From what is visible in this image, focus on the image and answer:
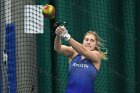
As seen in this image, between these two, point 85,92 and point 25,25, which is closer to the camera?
point 85,92

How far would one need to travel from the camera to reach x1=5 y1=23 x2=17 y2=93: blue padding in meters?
7.23

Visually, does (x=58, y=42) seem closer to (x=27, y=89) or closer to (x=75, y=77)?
(x=75, y=77)

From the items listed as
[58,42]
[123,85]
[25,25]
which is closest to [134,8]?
[123,85]

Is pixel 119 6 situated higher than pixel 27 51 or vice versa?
pixel 119 6

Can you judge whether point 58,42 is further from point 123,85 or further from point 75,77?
point 123,85

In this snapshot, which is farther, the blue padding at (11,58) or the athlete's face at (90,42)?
the blue padding at (11,58)

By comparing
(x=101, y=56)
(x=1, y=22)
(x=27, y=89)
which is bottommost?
(x=27, y=89)

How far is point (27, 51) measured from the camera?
290 inches

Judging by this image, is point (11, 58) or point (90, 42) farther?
point (11, 58)

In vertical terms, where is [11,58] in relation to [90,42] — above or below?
below

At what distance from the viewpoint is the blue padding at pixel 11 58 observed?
723 cm

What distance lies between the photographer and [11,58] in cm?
730

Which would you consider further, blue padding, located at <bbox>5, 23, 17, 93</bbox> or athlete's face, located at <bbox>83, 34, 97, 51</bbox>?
blue padding, located at <bbox>5, 23, 17, 93</bbox>

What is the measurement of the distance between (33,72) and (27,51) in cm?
34
